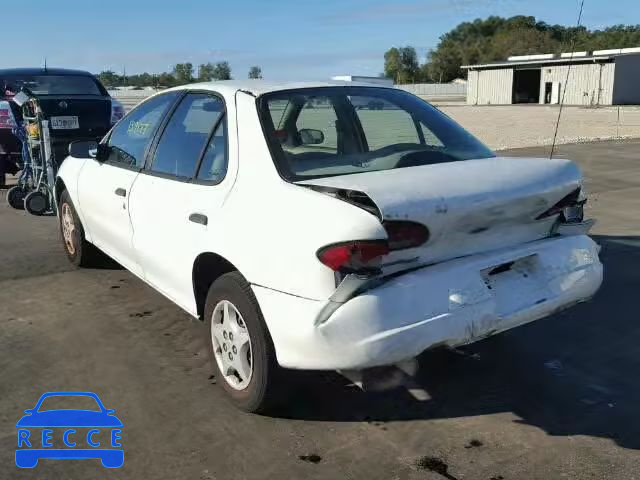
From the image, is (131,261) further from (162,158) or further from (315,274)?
(315,274)

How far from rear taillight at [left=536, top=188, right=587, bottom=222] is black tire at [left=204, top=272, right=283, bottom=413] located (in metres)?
1.53

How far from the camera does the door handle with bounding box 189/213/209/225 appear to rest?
3437 millimetres

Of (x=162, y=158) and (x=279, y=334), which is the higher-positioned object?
(x=162, y=158)

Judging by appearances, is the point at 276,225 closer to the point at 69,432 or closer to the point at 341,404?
the point at 341,404

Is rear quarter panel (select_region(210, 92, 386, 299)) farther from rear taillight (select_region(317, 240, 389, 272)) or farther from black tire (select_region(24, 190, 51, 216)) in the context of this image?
black tire (select_region(24, 190, 51, 216))

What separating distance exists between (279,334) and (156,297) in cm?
257

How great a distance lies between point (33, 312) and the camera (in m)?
4.92

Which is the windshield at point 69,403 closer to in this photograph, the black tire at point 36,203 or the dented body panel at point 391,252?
the dented body panel at point 391,252

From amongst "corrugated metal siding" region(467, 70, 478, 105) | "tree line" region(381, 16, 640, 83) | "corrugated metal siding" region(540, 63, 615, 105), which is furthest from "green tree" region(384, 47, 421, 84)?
"corrugated metal siding" region(540, 63, 615, 105)

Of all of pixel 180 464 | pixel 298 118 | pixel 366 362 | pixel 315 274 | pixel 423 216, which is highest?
pixel 298 118

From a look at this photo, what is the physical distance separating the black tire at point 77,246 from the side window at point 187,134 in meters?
1.88

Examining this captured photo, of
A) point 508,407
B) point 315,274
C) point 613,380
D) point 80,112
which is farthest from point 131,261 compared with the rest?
point 80,112

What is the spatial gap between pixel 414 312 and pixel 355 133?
1.64 m

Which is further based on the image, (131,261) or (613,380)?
(131,261)
